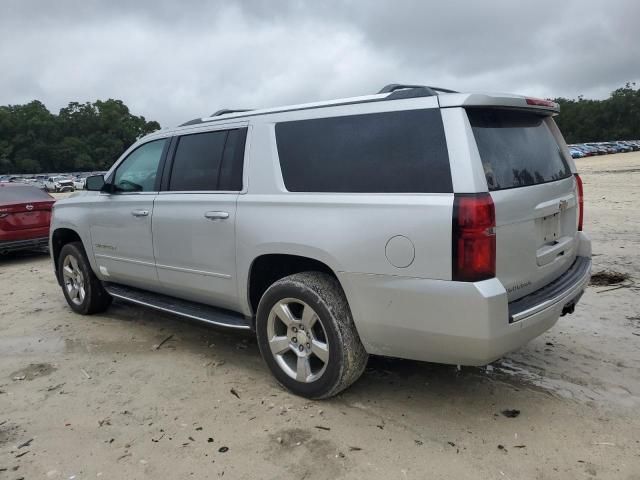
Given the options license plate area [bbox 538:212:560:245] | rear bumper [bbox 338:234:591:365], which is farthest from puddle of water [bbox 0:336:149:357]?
license plate area [bbox 538:212:560:245]

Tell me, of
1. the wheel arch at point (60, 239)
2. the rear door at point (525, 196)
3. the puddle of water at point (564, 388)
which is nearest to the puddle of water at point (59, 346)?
the wheel arch at point (60, 239)

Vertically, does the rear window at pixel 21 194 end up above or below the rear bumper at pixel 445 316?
above

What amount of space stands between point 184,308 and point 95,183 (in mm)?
1812

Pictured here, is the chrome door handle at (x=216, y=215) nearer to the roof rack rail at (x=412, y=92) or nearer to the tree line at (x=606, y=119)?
the roof rack rail at (x=412, y=92)

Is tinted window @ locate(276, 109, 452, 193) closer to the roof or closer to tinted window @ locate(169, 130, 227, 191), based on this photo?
the roof

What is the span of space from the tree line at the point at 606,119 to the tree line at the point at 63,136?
298 feet

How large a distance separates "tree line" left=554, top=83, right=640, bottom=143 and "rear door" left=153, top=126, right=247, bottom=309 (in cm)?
11089

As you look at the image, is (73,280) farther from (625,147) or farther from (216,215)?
(625,147)

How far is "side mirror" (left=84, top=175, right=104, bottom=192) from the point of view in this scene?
523 centimetres

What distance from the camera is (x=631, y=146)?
2699 inches

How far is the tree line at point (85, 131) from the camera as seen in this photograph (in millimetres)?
106250

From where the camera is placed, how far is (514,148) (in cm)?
321

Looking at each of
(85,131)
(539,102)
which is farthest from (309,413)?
(85,131)

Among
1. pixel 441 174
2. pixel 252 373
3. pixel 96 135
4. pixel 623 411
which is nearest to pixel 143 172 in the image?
pixel 252 373
